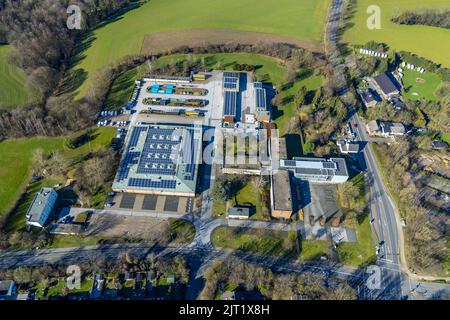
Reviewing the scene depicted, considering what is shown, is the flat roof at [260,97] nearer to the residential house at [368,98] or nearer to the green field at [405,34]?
the residential house at [368,98]

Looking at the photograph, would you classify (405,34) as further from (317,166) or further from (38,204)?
(38,204)

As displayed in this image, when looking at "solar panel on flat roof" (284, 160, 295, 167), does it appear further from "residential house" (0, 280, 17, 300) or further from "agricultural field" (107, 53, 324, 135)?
"residential house" (0, 280, 17, 300)

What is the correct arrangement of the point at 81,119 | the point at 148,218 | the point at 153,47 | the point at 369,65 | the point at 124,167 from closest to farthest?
1. the point at 148,218
2. the point at 124,167
3. the point at 81,119
4. the point at 369,65
5. the point at 153,47

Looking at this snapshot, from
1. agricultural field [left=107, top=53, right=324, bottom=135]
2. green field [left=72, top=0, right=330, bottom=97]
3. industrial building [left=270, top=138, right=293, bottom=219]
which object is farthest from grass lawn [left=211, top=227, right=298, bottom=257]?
green field [left=72, top=0, right=330, bottom=97]

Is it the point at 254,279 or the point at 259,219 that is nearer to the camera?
the point at 254,279

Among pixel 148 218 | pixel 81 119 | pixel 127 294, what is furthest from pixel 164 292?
pixel 81 119

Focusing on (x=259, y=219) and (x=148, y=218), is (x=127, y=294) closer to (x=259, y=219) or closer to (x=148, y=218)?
(x=148, y=218)
